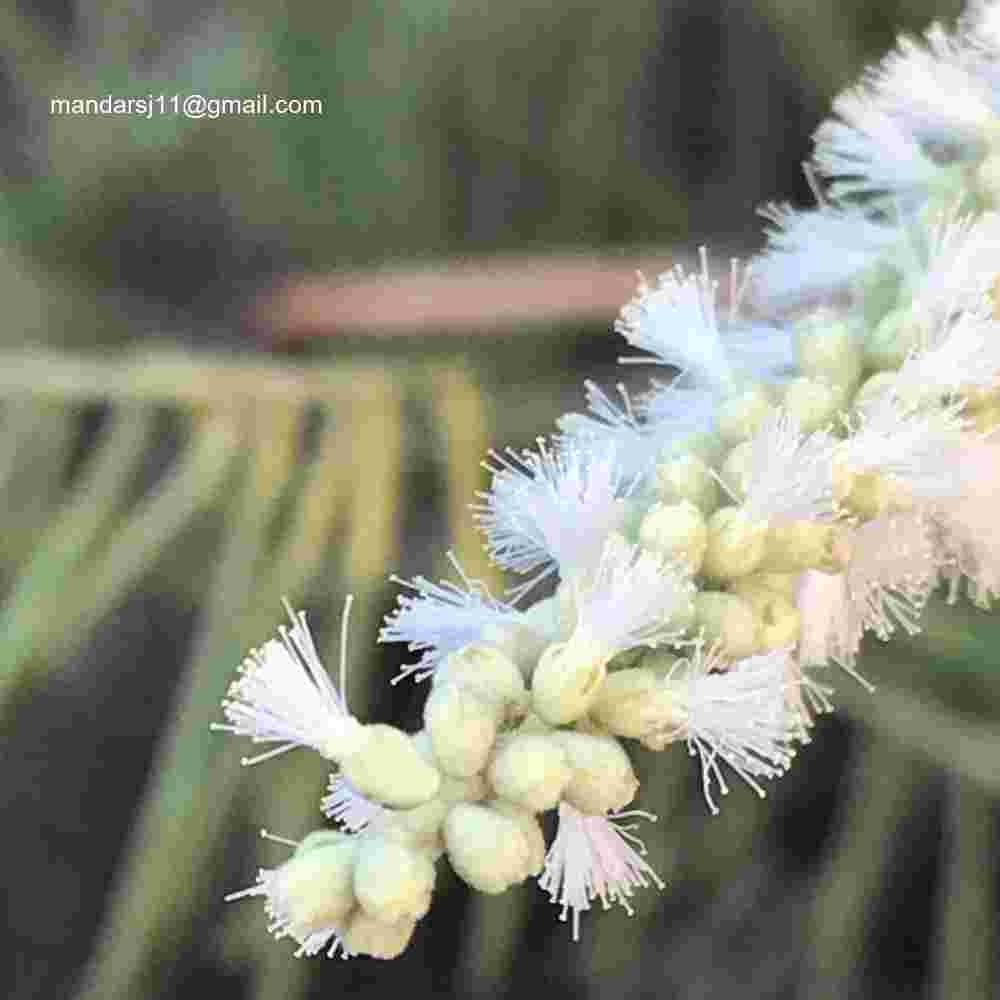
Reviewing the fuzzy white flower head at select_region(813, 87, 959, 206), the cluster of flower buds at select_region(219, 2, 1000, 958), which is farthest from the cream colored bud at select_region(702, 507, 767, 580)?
the fuzzy white flower head at select_region(813, 87, 959, 206)

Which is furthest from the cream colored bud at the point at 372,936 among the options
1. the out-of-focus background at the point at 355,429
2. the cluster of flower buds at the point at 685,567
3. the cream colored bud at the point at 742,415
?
the out-of-focus background at the point at 355,429

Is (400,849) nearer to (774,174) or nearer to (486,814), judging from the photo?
(486,814)

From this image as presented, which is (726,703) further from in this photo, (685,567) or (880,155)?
(880,155)

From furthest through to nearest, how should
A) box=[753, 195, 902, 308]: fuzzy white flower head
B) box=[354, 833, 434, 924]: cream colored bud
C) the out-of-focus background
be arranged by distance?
the out-of-focus background → box=[753, 195, 902, 308]: fuzzy white flower head → box=[354, 833, 434, 924]: cream colored bud

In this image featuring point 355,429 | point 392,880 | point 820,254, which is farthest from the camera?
point 355,429

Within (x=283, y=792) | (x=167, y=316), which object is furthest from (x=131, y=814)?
(x=167, y=316)

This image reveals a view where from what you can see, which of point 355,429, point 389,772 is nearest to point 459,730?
point 389,772

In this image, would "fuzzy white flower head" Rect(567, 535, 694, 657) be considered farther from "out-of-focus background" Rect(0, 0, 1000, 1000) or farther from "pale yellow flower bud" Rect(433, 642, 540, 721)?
"out-of-focus background" Rect(0, 0, 1000, 1000)
